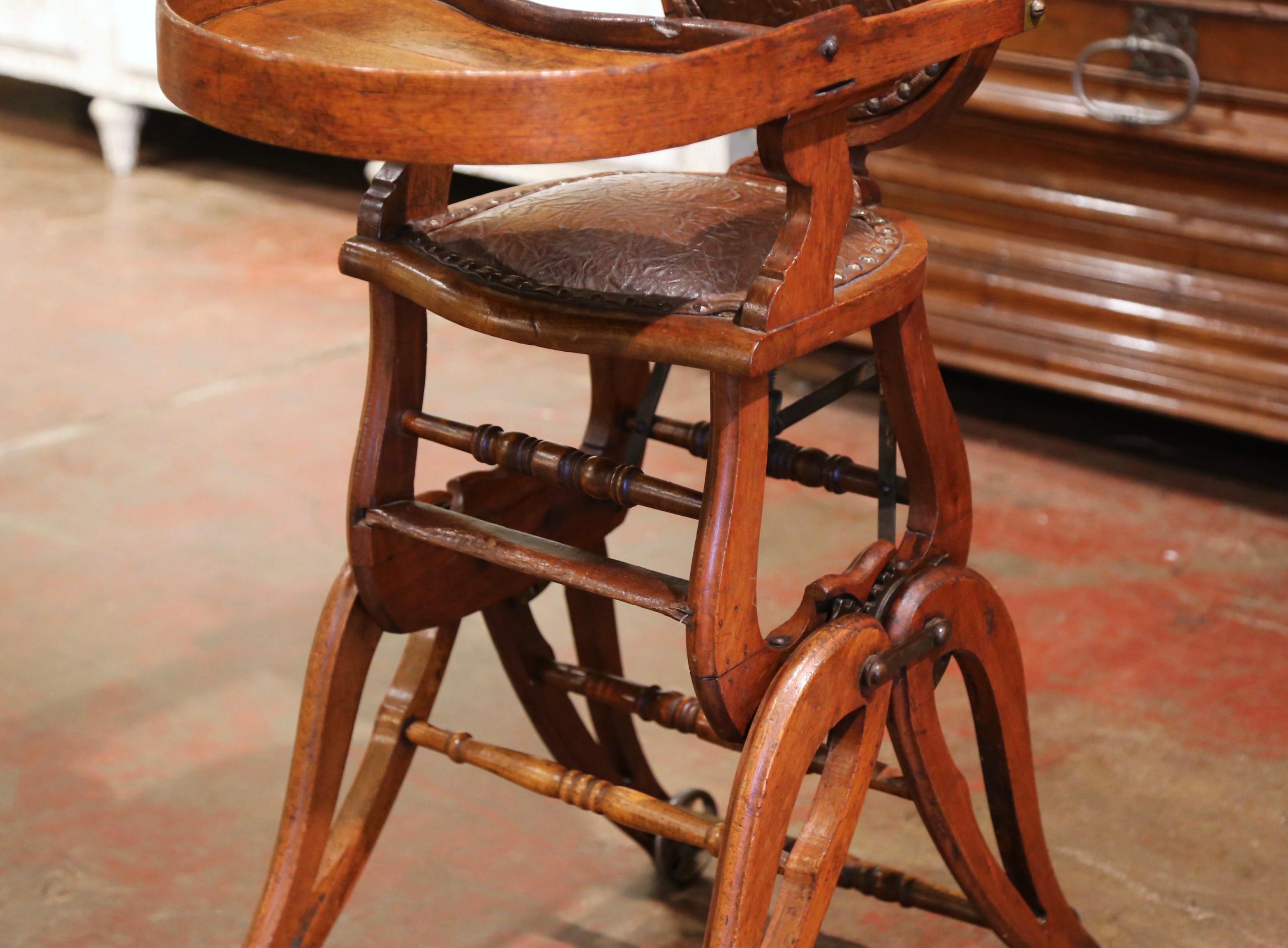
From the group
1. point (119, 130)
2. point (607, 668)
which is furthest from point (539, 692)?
point (119, 130)

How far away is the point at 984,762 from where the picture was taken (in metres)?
1.20

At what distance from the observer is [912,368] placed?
1.06 m

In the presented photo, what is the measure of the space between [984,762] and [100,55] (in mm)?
3620

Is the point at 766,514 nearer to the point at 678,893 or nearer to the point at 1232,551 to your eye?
the point at 1232,551

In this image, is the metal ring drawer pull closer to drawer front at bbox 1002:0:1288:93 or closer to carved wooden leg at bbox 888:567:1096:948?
drawer front at bbox 1002:0:1288:93

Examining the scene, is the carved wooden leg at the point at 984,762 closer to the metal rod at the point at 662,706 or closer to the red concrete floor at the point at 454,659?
the metal rod at the point at 662,706

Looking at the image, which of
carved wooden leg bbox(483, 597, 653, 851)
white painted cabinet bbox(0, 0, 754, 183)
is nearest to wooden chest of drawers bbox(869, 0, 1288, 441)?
carved wooden leg bbox(483, 597, 653, 851)

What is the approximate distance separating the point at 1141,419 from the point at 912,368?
182 cm

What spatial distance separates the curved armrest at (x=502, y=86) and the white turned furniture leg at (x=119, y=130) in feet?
11.4

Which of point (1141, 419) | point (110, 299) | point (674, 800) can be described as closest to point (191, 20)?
point (674, 800)

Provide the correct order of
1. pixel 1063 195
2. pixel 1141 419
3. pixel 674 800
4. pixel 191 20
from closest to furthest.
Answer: pixel 191 20 → pixel 674 800 → pixel 1063 195 → pixel 1141 419

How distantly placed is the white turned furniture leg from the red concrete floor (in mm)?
1094

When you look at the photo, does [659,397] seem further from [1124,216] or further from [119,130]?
[119,130]

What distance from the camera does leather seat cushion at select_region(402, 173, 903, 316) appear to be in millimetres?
966
